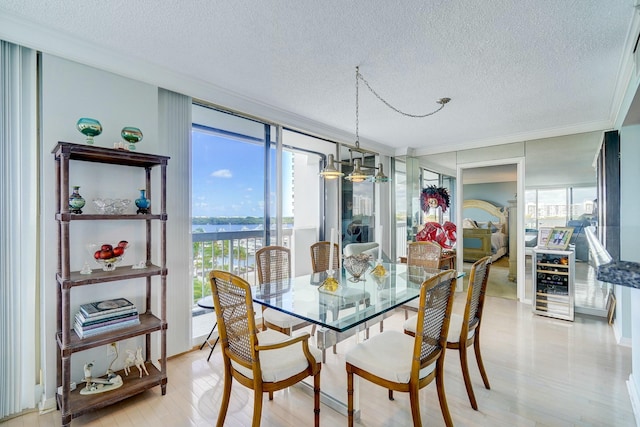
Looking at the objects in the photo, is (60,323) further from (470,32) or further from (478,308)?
(470,32)

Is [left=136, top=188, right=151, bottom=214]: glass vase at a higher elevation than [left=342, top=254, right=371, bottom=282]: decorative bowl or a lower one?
higher

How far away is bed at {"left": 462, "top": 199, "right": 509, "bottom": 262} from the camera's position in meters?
5.04

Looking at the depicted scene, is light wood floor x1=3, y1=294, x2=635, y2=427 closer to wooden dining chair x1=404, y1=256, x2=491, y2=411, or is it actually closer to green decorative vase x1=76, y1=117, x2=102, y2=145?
wooden dining chair x1=404, y1=256, x2=491, y2=411

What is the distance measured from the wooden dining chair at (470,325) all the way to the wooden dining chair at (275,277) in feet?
3.22

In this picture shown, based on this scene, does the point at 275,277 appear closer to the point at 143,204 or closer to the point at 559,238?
the point at 143,204

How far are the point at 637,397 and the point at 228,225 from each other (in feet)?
11.4

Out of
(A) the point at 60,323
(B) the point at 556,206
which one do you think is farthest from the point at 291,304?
(B) the point at 556,206

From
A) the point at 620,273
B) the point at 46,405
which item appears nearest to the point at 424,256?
the point at 620,273

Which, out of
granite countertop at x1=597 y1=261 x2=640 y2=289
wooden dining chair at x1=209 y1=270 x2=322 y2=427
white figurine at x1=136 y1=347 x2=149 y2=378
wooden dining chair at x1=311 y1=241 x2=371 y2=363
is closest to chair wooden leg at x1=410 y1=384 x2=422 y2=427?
wooden dining chair at x1=209 y1=270 x2=322 y2=427

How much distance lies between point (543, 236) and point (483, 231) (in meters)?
1.18

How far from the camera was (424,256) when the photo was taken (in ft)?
11.4

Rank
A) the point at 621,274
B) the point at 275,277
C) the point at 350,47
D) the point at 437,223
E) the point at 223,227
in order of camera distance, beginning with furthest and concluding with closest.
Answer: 1. the point at 437,223
2. the point at 223,227
3. the point at 275,277
4. the point at 350,47
5. the point at 621,274

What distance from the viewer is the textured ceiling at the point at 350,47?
176 centimetres

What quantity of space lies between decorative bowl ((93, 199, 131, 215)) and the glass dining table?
1187 mm
